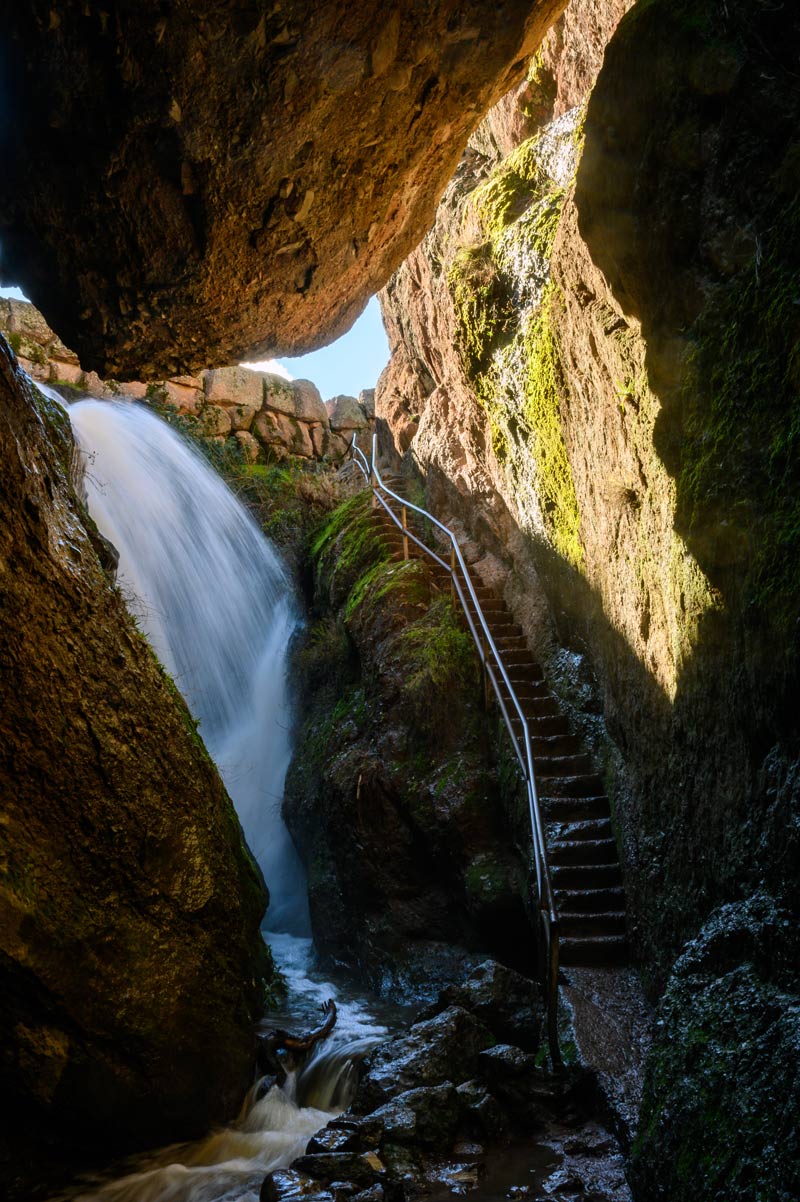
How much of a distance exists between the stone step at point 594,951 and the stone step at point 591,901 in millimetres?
272

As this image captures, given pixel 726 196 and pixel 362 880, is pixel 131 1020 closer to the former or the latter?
pixel 362 880

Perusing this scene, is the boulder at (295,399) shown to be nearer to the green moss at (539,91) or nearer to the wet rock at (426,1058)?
the green moss at (539,91)

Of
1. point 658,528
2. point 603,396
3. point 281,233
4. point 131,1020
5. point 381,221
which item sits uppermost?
point 381,221

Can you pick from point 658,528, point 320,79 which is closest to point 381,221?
point 320,79

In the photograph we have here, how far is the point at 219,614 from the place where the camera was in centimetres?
1391

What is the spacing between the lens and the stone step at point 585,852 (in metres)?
5.89

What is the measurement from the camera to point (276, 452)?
61.3 ft

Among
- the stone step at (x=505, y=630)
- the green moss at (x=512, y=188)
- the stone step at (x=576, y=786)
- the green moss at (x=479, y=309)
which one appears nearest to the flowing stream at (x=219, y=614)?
the stone step at (x=576, y=786)

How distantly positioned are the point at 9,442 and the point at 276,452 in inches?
585

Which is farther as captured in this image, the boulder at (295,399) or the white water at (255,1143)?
the boulder at (295,399)

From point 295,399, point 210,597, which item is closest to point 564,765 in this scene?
point 210,597

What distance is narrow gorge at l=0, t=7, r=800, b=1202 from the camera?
3.29 meters

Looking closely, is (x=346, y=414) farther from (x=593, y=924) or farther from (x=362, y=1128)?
(x=362, y=1128)

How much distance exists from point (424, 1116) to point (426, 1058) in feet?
1.41
